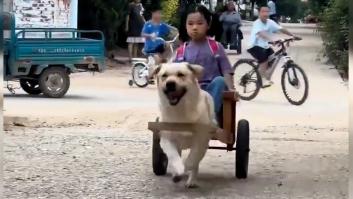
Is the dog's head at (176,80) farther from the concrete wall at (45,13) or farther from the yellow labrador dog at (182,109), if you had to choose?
the concrete wall at (45,13)

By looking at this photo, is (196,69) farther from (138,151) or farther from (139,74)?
(139,74)

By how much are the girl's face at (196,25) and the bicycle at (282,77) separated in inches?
301

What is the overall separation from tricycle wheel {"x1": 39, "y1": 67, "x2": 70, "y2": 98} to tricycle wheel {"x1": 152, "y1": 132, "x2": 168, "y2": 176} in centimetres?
803

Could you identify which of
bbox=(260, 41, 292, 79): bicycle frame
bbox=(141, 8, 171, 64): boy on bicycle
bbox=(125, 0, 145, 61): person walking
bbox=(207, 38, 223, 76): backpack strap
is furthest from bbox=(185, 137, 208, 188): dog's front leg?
bbox=(125, 0, 145, 61): person walking

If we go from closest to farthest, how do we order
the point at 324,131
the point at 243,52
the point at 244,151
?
the point at 244,151 < the point at 324,131 < the point at 243,52

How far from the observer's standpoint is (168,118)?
7.18 metres

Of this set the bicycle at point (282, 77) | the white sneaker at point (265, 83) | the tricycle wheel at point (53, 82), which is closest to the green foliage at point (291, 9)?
the white sneaker at point (265, 83)

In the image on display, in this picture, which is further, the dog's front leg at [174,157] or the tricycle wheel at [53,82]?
the tricycle wheel at [53,82]

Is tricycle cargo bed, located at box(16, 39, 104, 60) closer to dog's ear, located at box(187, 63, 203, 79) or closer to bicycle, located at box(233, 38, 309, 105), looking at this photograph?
bicycle, located at box(233, 38, 309, 105)

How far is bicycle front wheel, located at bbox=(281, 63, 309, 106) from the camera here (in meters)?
15.4

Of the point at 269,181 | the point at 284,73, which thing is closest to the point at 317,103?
the point at 284,73

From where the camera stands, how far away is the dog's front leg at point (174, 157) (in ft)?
22.7

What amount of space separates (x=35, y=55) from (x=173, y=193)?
353 inches

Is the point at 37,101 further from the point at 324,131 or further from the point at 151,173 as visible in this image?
the point at 151,173
